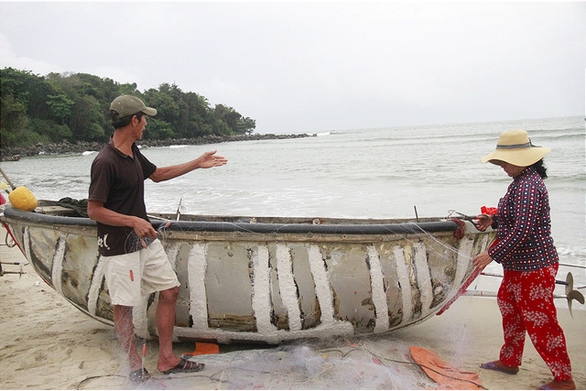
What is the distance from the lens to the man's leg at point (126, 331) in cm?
268

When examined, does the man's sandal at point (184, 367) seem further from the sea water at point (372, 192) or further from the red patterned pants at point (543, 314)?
the sea water at point (372, 192)

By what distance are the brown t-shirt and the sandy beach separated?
0.82 m

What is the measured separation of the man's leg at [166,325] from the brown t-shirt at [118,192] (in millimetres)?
380

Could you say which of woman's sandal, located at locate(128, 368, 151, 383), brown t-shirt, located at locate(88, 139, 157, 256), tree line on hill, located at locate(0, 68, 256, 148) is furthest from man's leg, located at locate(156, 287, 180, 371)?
tree line on hill, located at locate(0, 68, 256, 148)

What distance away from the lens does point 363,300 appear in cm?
297

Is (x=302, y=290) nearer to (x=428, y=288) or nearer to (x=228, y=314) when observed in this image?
(x=228, y=314)

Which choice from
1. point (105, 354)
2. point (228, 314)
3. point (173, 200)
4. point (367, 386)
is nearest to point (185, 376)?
point (228, 314)

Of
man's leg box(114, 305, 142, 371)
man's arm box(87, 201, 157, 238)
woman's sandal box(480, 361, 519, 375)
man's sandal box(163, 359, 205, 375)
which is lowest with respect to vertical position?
woman's sandal box(480, 361, 519, 375)

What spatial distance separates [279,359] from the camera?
2904 millimetres

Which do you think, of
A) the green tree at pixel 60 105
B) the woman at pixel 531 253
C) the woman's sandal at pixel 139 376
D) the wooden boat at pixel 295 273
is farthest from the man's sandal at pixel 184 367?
the green tree at pixel 60 105

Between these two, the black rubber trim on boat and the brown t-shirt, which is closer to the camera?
the brown t-shirt

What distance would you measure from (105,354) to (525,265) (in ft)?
9.18

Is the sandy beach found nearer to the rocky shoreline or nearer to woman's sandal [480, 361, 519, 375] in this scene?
woman's sandal [480, 361, 519, 375]

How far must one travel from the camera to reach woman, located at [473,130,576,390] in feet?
8.38
